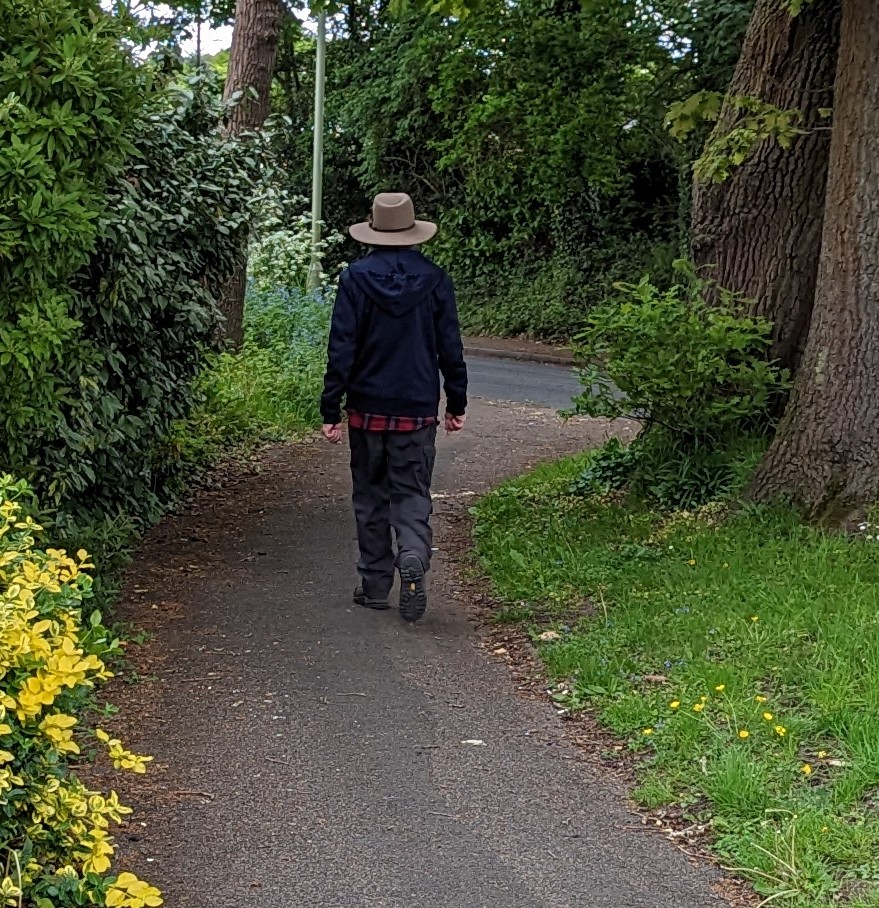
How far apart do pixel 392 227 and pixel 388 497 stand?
134 cm

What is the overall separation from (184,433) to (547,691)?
4.87m

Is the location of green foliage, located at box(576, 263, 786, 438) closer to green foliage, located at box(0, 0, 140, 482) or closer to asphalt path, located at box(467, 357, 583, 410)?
green foliage, located at box(0, 0, 140, 482)

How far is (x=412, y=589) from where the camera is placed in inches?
241

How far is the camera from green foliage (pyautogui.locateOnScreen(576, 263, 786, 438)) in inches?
297

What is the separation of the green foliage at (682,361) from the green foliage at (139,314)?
2398 mm

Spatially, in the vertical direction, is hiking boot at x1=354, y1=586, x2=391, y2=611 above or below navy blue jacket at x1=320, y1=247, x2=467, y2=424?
below

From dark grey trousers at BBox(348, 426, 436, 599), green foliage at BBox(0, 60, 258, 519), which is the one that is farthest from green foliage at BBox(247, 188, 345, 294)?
dark grey trousers at BBox(348, 426, 436, 599)

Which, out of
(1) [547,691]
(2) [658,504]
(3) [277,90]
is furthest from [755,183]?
(3) [277,90]

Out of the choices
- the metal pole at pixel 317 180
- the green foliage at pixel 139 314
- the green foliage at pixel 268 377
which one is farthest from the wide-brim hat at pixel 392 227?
the metal pole at pixel 317 180

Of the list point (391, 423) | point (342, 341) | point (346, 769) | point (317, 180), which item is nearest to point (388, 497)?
point (391, 423)

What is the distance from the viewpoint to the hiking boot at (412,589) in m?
6.07

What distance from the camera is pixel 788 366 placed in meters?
8.10

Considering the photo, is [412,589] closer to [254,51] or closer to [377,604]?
[377,604]

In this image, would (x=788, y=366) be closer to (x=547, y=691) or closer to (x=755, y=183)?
(x=755, y=183)
